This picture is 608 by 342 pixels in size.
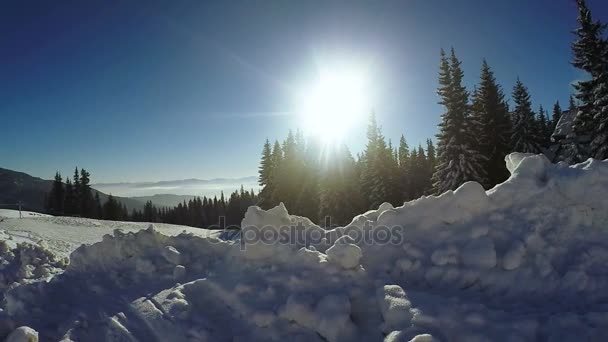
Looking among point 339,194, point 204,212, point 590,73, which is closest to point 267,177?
point 339,194

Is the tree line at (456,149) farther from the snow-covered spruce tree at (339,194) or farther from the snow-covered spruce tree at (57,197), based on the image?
the snow-covered spruce tree at (57,197)

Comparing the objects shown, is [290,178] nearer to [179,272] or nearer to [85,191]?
[179,272]

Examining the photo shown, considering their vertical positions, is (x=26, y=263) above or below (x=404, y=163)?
below

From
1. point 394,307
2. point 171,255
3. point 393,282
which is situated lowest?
point 394,307

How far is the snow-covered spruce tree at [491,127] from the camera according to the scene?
26.5 m

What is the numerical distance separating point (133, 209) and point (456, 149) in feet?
273

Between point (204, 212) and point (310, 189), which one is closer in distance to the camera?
point (310, 189)

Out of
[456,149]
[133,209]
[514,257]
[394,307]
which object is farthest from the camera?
[133,209]

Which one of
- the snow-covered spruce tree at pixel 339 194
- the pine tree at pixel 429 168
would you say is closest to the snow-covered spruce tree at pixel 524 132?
the snow-covered spruce tree at pixel 339 194

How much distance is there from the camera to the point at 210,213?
86.9m

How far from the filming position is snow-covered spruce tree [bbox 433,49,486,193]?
2422 centimetres

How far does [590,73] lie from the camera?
19.1 metres

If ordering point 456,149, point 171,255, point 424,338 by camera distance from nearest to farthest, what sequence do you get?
point 424,338 < point 171,255 < point 456,149

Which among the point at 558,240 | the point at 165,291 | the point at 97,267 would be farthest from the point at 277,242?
the point at 558,240
